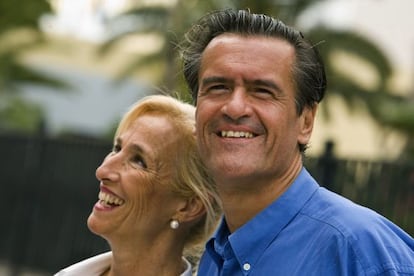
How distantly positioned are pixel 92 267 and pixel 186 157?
1.61ft

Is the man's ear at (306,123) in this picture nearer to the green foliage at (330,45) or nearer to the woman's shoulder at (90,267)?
the woman's shoulder at (90,267)

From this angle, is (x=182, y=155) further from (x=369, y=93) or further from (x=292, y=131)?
(x=369, y=93)

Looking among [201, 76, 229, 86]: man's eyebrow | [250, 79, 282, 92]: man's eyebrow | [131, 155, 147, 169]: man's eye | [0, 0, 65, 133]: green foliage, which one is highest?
[250, 79, 282, 92]: man's eyebrow

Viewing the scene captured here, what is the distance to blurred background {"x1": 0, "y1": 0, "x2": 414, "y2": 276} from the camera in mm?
6160

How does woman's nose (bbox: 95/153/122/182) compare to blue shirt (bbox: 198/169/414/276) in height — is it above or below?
below

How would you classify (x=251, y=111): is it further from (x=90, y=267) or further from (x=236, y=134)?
(x=90, y=267)

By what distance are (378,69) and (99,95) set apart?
16.7 metres

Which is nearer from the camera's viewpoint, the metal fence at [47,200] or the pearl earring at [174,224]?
the pearl earring at [174,224]

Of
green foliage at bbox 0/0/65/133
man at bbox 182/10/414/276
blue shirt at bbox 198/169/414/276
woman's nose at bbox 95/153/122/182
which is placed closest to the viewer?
blue shirt at bbox 198/169/414/276

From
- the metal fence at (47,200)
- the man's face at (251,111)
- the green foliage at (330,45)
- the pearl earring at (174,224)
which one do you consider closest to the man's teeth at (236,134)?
the man's face at (251,111)

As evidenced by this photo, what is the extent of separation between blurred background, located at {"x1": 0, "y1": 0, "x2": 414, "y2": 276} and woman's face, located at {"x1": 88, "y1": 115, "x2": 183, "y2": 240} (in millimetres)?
236

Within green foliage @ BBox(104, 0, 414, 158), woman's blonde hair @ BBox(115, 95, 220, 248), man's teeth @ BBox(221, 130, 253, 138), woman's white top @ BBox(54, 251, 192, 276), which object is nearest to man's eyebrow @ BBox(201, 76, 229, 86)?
man's teeth @ BBox(221, 130, 253, 138)

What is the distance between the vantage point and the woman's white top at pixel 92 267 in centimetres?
299

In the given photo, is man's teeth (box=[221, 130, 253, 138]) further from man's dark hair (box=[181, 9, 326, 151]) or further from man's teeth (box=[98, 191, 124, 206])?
man's teeth (box=[98, 191, 124, 206])
